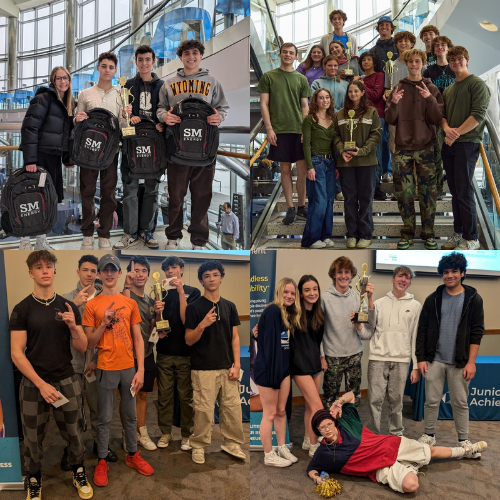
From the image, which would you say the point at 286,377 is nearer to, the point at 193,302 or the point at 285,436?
the point at 285,436

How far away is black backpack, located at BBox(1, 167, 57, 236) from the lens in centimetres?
371

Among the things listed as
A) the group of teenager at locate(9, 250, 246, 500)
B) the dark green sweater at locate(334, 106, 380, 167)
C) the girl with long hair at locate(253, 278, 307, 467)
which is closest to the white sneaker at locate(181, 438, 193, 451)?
the group of teenager at locate(9, 250, 246, 500)

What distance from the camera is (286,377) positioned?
409cm

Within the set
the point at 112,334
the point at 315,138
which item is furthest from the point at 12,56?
the point at 315,138

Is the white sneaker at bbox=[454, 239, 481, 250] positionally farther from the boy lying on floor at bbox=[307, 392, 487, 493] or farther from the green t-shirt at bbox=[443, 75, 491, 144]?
the boy lying on floor at bbox=[307, 392, 487, 493]

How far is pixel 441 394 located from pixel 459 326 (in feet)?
1.96

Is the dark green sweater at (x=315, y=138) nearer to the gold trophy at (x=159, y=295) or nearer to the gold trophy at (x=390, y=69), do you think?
the gold trophy at (x=390, y=69)

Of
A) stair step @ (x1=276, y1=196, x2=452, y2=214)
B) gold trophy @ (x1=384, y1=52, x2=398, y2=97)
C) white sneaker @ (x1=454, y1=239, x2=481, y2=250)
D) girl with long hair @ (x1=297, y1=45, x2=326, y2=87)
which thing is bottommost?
white sneaker @ (x1=454, y1=239, x2=481, y2=250)

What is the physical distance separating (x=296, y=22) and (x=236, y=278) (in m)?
2.48

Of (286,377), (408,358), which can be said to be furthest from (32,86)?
(408,358)

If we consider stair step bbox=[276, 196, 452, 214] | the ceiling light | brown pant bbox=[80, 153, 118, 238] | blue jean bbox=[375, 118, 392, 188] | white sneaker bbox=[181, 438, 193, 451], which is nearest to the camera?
brown pant bbox=[80, 153, 118, 238]

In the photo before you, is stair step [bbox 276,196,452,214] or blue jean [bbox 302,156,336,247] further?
stair step [bbox 276,196,452,214]

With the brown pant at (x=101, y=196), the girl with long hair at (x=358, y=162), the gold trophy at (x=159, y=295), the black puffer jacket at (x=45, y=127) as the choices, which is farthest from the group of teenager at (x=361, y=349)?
the black puffer jacket at (x=45, y=127)

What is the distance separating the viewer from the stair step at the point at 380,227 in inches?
157
